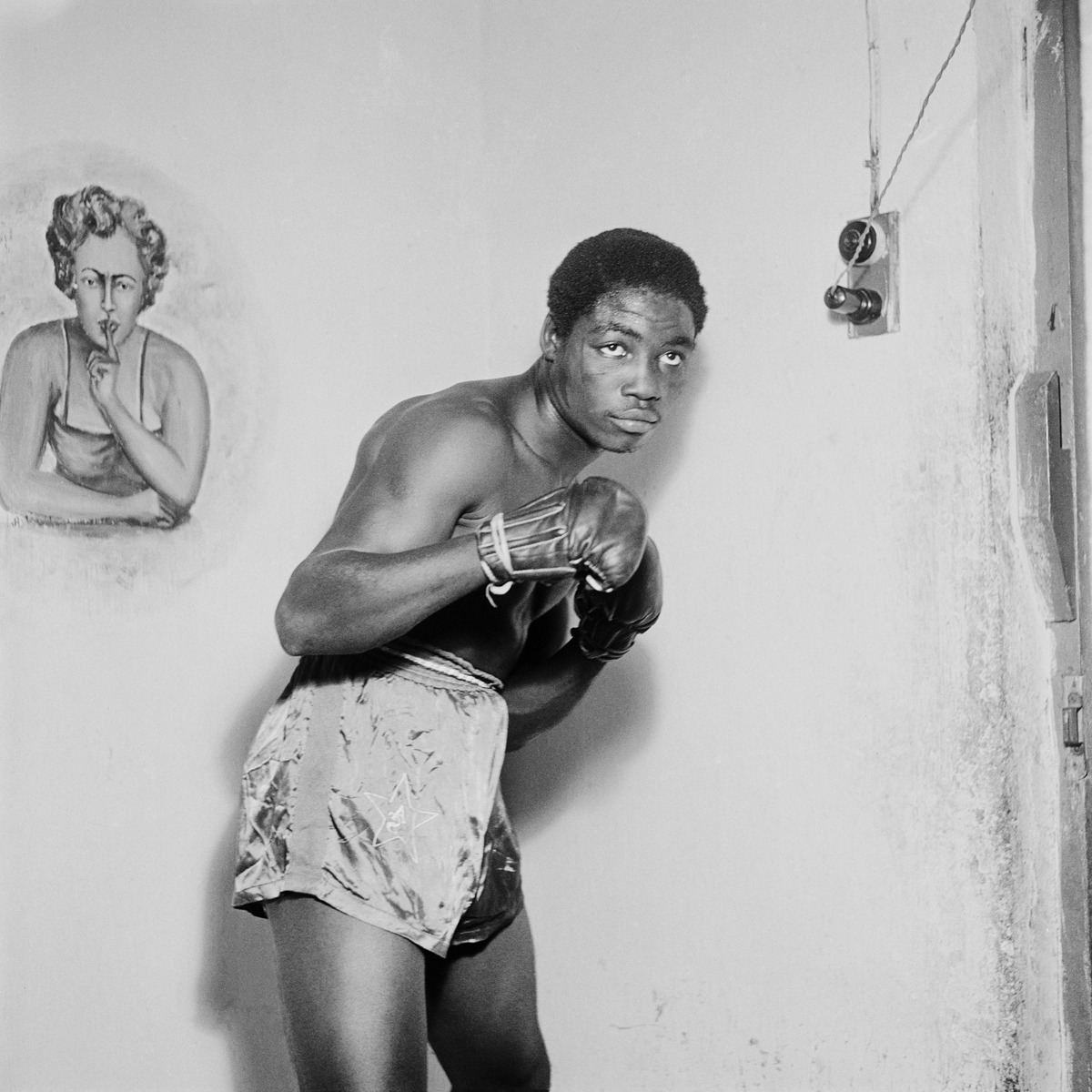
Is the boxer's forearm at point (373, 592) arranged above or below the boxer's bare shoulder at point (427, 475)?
below

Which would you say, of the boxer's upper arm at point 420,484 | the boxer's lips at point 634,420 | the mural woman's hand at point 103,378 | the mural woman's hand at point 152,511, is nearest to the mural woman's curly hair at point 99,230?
the mural woman's hand at point 103,378

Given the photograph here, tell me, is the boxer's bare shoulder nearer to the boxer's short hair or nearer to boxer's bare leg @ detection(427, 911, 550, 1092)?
the boxer's short hair

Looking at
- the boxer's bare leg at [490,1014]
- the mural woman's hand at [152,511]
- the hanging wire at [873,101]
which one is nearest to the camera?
the boxer's bare leg at [490,1014]

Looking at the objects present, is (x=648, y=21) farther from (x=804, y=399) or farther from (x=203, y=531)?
(x=203, y=531)

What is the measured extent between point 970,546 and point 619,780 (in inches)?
34.4

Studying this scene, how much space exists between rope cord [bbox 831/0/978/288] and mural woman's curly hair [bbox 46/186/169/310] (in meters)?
1.23

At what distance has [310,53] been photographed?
2777mm

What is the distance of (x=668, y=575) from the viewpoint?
265 centimetres

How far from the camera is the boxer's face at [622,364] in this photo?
1.96 meters

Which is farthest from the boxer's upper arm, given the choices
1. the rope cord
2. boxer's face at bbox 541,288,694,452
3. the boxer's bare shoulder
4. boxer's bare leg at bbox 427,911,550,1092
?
the rope cord

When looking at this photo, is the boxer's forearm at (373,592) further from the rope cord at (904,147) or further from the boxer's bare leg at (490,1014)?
the rope cord at (904,147)

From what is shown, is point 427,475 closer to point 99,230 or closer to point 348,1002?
point 348,1002

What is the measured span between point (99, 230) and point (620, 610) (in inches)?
47.1

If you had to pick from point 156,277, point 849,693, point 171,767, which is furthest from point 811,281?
point 171,767
